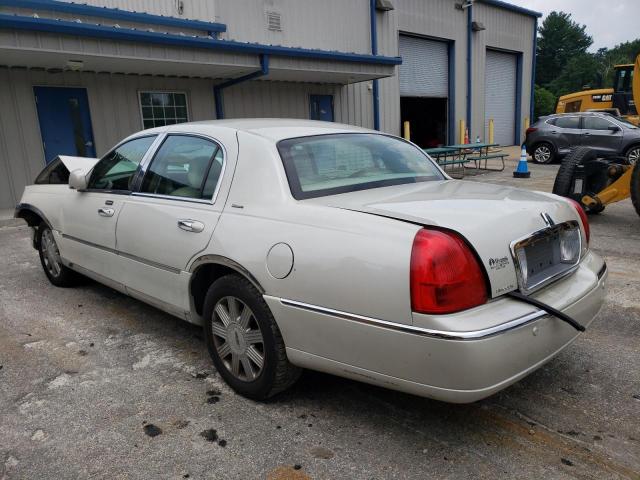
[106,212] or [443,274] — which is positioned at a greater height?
[106,212]

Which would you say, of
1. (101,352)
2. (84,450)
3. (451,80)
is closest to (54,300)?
(101,352)

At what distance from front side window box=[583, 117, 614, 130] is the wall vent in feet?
30.0

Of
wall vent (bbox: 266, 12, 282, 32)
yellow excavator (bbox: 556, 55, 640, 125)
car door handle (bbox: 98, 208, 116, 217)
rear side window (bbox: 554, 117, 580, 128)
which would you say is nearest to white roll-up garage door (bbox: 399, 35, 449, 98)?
rear side window (bbox: 554, 117, 580, 128)

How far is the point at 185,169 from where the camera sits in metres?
3.37

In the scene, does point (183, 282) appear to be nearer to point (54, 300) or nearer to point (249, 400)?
point (249, 400)

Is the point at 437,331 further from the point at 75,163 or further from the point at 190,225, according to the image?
the point at 75,163

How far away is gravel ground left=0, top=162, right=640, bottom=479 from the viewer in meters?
2.31

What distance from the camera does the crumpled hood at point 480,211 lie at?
87.9 inches

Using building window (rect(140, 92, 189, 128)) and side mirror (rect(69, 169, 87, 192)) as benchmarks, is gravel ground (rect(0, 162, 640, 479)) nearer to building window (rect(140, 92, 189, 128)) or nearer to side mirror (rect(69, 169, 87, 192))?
side mirror (rect(69, 169, 87, 192))

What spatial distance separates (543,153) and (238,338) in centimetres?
1538

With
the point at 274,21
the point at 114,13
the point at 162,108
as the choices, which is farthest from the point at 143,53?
the point at 274,21

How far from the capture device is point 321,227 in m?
2.44

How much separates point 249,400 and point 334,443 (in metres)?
0.63

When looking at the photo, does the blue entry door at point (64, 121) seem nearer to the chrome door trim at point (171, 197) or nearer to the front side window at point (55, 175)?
the front side window at point (55, 175)
